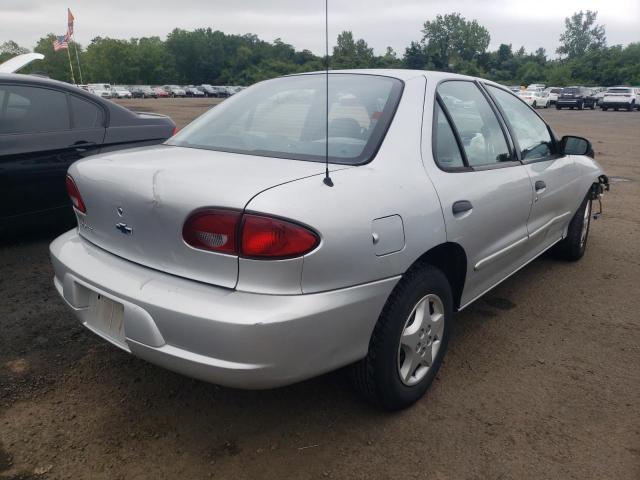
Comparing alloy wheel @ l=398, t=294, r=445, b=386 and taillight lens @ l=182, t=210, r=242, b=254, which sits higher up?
taillight lens @ l=182, t=210, r=242, b=254

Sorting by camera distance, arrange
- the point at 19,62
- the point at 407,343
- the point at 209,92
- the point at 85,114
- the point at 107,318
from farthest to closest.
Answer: the point at 209,92
the point at 19,62
the point at 85,114
the point at 407,343
the point at 107,318

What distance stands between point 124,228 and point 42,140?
2693 millimetres

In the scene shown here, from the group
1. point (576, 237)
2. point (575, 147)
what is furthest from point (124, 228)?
point (576, 237)

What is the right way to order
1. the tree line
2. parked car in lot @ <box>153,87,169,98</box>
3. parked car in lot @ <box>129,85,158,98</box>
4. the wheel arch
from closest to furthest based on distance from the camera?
the wheel arch
parked car in lot @ <box>129,85,158,98</box>
parked car in lot @ <box>153,87,169,98</box>
the tree line

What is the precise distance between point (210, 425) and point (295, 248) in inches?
40.0

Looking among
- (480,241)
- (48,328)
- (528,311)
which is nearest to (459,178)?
(480,241)

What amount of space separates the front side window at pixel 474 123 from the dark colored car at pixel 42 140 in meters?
3.19

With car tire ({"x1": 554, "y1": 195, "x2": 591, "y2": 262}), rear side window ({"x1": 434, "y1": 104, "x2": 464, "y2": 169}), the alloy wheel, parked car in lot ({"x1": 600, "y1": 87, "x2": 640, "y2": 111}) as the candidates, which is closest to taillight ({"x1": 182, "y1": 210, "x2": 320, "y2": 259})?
the alloy wheel

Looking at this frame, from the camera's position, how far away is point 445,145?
2.56 meters

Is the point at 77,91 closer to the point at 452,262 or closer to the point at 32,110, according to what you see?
the point at 32,110

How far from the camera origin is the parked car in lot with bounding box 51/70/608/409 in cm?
181

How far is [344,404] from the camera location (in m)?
2.46

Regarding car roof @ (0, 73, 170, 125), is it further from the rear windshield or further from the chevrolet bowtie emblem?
the chevrolet bowtie emblem

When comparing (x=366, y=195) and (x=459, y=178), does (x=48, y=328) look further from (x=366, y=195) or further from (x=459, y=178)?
(x=459, y=178)
